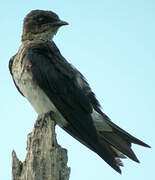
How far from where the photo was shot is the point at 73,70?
784 cm

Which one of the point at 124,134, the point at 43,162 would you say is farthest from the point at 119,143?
the point at 43,162

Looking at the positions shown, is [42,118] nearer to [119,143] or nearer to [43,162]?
[119,143]

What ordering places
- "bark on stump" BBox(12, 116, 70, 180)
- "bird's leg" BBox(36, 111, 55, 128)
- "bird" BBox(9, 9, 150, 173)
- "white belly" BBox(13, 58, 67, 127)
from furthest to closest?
"white belly" BBox(13, 58, 67, 127) → "bird" BBox(9, 9, 150, 173) → "bird's leg" BBox(36, 111, 55, 128) → "bark on stump" BBox(12, 116, 70, 180)

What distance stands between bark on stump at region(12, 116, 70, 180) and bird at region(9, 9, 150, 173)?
5.27 ft

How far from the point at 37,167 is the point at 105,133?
2820mm

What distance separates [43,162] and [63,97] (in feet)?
8.04

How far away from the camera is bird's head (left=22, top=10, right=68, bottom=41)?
8156mm

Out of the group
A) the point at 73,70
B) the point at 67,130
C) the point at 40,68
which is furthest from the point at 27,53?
the point at 67,130

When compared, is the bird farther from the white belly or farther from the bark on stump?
the bark on stump

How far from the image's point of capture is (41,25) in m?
8.26

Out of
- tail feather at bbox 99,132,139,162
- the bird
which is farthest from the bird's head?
tail feather at bbox 99,132,139,162

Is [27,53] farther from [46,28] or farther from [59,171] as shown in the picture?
[59,171]

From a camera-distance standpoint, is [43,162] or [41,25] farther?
[41,25]

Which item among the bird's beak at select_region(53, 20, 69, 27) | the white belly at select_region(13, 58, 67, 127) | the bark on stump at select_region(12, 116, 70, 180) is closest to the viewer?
the bark on stump at select_region(12, 116, 70, 180)
